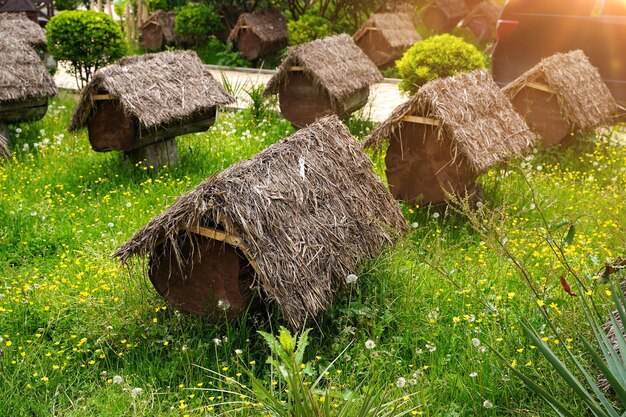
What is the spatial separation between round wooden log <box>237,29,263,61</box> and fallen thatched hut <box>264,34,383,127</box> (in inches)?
273

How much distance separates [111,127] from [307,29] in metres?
9.34

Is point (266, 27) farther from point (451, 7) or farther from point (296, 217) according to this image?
point (296, 217)

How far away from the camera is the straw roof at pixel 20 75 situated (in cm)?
1027

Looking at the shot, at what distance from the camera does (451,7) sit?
2095cm

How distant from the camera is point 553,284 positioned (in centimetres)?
618

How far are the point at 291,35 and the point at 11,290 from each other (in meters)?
12.6

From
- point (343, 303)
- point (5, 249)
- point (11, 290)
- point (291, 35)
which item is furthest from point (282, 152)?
point (291, 35)

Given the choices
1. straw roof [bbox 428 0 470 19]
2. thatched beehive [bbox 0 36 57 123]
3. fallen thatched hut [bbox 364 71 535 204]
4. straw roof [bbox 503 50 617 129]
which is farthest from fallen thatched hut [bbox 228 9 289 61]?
fallen thatched hut [bbox 364 71 535 204]

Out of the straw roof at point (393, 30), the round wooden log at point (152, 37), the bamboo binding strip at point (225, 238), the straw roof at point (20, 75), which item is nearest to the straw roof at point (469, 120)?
the bamboo binding strip at point (225, 238)

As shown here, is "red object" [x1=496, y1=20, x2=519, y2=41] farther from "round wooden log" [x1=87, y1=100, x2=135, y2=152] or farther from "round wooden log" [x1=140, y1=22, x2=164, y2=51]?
"round wooden log" [x1=140, y1=22, x2=164, y2=51]

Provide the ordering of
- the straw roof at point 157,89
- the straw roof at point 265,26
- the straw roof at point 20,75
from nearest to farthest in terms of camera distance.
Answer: the straw roof at point 157,89
the straw roof at point 20,75
the straw roof at point 265,26

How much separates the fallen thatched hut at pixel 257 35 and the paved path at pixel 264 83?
0.66m

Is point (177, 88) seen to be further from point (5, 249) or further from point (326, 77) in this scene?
point (5, 249)

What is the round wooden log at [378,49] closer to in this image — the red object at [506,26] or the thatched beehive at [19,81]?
the red object at [506,26]
